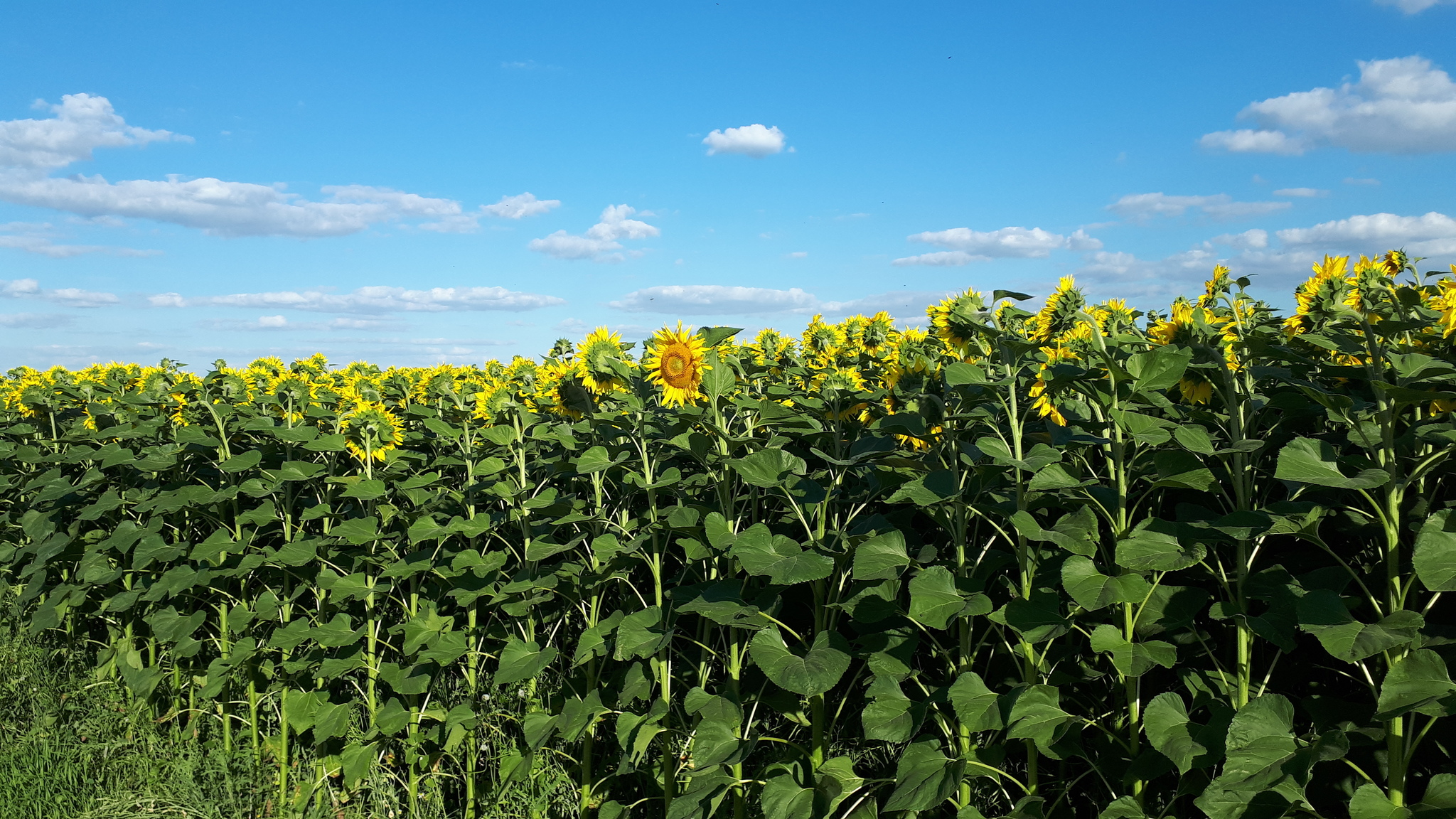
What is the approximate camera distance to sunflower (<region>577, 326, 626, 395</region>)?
132 inches

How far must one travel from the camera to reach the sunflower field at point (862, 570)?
224 cm

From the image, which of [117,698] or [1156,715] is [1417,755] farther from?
[117,698]

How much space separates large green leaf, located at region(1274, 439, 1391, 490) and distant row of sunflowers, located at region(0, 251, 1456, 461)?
0.26m

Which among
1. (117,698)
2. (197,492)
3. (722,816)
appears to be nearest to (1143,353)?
(722,816)

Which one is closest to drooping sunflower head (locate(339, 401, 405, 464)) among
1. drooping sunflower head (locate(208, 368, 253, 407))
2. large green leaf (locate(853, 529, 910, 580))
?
drooping sunflower head (locate(208, 368, 253, 407))

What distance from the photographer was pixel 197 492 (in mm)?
4336

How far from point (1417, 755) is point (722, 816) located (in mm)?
2032

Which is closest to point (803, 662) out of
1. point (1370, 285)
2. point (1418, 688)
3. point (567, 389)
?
point (1418, 688)

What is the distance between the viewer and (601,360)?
3.36m

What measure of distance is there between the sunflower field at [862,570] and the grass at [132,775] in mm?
Answer: 54

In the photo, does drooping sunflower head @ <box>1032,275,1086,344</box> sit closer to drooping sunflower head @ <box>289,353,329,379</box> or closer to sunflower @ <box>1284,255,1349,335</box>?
sunflower @ <box>1284,255,1349,335</box>

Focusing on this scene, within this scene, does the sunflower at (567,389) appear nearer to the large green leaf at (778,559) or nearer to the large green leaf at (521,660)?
the large green leaf at (521,660)

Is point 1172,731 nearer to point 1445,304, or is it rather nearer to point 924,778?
point 924,778

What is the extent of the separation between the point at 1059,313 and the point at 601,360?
60.1 inches
